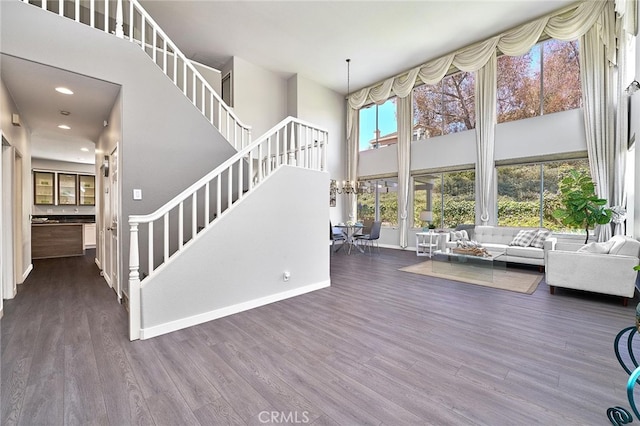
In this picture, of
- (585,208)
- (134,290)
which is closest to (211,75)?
(134,290)

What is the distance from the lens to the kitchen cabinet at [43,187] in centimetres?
864

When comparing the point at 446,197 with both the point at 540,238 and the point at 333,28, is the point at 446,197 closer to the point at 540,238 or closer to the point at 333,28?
the point at 540,238

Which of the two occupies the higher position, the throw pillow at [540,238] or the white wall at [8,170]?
the white wall at [8,170]

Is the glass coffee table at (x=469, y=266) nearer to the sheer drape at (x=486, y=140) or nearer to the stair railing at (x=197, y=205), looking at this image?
the sheer drape at (x=486, y=140)

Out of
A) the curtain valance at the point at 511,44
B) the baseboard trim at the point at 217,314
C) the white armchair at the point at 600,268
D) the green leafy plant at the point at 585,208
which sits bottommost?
the baseboard trim at the point at 217,314

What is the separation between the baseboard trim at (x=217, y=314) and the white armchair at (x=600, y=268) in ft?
11.6

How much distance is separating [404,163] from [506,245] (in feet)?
11.9

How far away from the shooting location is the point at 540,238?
18.5 feet

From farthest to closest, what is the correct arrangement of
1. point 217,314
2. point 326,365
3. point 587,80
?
1. point 587,80
2. point 217,314
3. point 326,365

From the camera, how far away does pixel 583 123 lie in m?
5.62

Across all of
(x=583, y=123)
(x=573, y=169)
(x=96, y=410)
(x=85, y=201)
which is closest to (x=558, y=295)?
(x=573, y=169)

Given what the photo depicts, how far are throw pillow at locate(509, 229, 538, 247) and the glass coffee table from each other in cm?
75

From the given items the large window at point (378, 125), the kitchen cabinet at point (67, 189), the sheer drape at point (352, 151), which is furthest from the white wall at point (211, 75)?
the kitchen cabinet at point (67, 189)

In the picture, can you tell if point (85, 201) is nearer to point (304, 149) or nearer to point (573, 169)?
point (304, 149)
